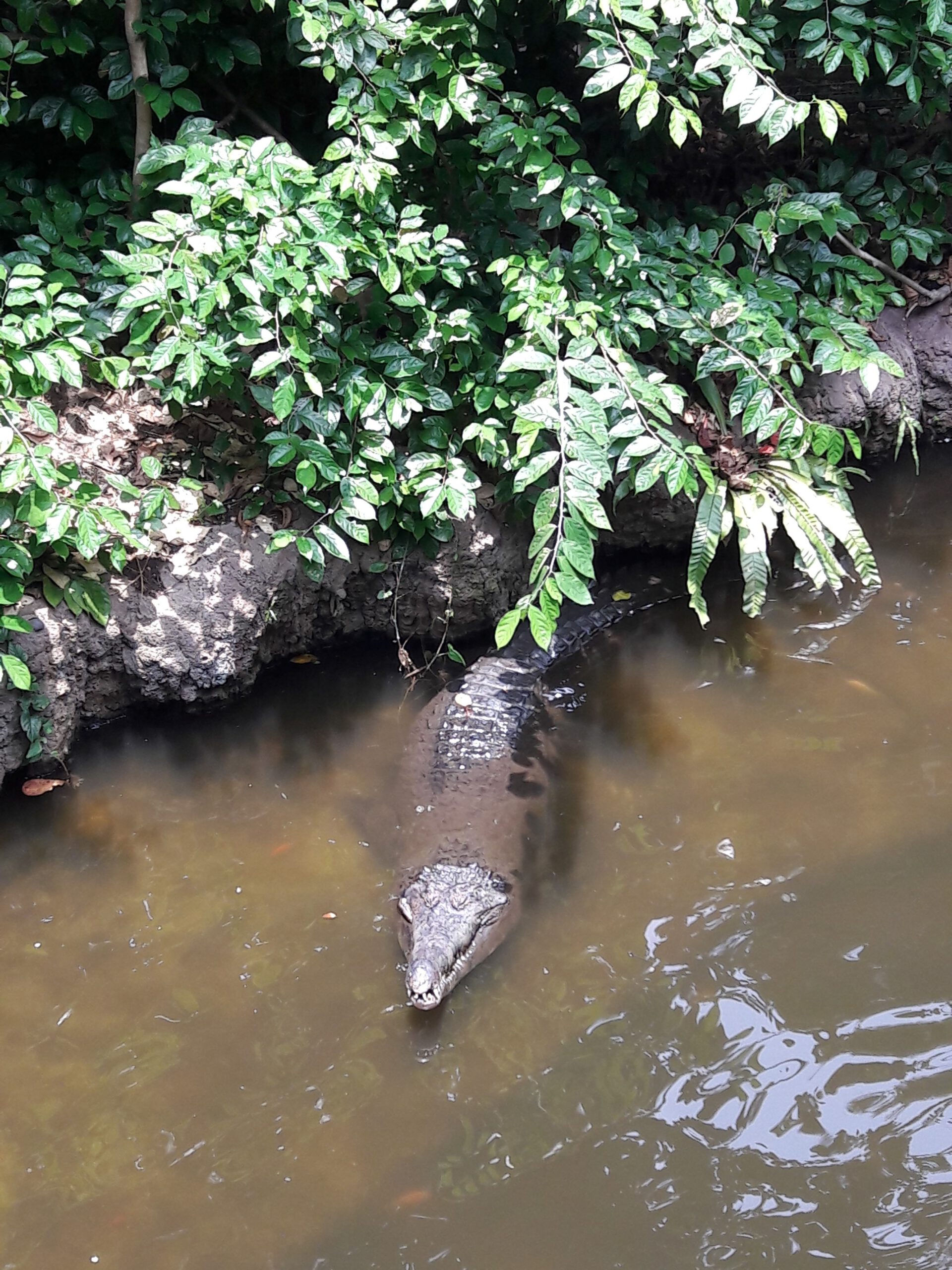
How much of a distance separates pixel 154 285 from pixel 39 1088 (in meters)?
2.27

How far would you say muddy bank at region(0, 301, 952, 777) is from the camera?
3510mm

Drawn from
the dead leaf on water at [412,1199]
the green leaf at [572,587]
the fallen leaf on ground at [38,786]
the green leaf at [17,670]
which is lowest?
the dead leaf on water at [412,1199]

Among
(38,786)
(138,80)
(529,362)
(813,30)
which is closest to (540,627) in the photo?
(529,362)

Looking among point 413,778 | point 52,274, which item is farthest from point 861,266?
point 52,274

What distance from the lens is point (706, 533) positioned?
3650 mm

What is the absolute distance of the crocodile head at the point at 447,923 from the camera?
2840mm

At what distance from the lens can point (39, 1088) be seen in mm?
2668

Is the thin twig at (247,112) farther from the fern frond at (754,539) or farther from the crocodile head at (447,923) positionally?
the crocodile head at (447,923)

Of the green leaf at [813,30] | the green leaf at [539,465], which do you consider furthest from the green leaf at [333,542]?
the green leaf at [813,30]

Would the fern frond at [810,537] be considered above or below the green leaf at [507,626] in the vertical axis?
below

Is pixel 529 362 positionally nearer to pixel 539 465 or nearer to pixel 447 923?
pixel 539 465

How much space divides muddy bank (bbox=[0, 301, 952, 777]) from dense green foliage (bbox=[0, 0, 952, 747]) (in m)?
0.14

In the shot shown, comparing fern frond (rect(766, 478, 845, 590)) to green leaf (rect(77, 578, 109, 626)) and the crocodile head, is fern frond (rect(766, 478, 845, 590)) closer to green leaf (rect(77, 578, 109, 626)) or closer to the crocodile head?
the crocodile head

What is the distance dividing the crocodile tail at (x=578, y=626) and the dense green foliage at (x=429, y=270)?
0.43 meters
